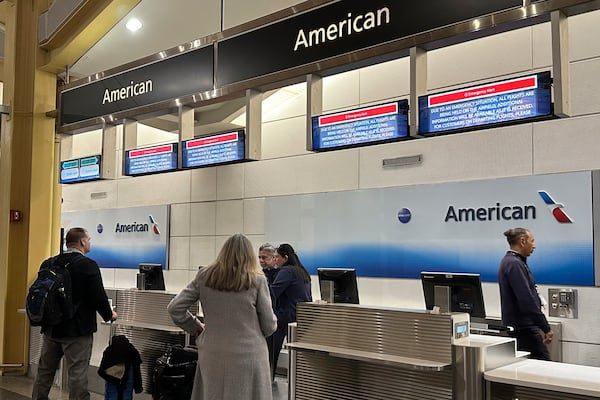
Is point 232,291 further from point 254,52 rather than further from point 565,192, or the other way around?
point 565,192

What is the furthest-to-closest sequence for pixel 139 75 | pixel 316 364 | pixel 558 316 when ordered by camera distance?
pixel 558 316, pixel 139 75, pixel 316 364

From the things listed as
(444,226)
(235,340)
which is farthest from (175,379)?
(444,226)

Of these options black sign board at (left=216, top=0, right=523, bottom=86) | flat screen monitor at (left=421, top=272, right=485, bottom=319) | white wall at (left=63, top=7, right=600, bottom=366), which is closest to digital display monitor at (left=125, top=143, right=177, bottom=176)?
black sign board at (left=216, top=0, right=523, bottom=86)

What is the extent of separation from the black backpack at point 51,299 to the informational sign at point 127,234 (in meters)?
5.18

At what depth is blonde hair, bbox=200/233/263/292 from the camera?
318cm

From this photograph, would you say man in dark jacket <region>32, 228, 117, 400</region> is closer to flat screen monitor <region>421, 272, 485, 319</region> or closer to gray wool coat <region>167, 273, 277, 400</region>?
gray wool coat <region>167, 273, 277, 400</region>

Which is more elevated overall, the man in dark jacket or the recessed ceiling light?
the recessed ceiling light

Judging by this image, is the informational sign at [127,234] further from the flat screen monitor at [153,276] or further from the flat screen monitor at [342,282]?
the flat screen monitor at [342,282]

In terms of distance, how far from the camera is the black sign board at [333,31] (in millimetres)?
3154

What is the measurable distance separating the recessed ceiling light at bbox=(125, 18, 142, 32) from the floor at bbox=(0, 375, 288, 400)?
13.3ft

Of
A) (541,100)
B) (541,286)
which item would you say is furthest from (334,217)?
(541,100)

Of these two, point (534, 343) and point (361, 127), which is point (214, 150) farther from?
point (534, 343)

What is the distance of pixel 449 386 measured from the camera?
3.24 m

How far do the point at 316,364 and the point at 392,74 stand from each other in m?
4.01
